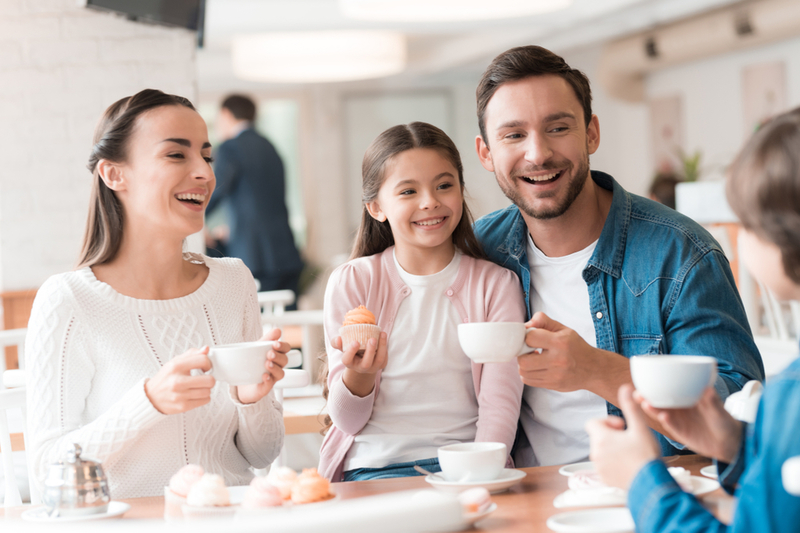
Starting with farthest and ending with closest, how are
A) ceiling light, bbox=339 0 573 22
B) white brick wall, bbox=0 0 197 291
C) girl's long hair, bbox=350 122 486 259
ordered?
ceiling light, bbox=339 0 573 22, white brick wall, bbox=0 0 197 291, girl's long hair, bbox=350 122 486 259

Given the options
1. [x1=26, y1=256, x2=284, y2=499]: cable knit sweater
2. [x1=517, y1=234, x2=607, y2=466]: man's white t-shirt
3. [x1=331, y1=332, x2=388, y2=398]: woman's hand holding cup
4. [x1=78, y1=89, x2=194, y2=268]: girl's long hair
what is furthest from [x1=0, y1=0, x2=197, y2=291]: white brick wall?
[x1=331, y1=332, x2=388, y2=398]: woman's hand holding cup

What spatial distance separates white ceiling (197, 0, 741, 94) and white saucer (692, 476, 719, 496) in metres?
5.63

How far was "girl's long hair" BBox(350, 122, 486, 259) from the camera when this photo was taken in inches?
71.8

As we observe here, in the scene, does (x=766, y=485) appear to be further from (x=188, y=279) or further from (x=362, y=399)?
(x=188, y=279)

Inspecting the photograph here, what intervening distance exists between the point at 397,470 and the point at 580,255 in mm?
620

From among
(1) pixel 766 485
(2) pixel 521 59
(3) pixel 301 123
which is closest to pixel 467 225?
(2) pixel 521 59

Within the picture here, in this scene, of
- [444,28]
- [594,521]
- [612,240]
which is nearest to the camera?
[594,521]

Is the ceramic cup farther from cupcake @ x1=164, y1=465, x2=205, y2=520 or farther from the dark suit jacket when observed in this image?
the dark suit jacket

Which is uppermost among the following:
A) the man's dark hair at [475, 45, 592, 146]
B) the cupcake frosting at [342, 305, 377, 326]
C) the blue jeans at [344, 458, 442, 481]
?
the man's dark hair at [475, 45, 592, 146]

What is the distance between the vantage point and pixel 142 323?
5.33 ft

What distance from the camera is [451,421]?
166 cm

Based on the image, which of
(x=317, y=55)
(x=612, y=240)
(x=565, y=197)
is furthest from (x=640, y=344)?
(x=317, y=55)

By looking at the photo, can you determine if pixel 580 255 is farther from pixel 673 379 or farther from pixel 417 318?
pixel 673 379

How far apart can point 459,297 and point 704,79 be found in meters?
5.84
